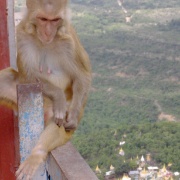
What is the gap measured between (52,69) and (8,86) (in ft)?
1.00

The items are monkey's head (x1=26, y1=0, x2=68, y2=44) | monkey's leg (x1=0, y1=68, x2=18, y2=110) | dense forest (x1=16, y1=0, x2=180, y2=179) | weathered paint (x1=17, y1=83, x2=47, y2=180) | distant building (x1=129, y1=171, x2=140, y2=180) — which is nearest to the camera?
weathered paint (x1=17, y1=83, x2=47, y2=180)

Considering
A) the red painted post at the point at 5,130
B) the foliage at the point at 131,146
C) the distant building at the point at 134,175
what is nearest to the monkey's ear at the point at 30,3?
the red painted post at the point at 5,130

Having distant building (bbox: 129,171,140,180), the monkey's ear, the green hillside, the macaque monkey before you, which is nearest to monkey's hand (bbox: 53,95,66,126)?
the macaque monkey

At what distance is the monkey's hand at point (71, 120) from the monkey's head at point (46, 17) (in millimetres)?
474

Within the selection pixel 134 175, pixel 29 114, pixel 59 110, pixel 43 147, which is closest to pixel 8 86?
pixel 59 110

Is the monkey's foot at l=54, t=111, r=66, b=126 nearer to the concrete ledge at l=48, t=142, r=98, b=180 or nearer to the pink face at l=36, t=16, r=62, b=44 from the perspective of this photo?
the concrete ledge at l=48, t=142, r=98, b=180

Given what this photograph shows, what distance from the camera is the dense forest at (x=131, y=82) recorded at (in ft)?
49.3

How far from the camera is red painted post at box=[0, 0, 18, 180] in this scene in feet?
11.3

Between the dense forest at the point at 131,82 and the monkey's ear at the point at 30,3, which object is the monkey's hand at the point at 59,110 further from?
the dense forest at the point at 131,82

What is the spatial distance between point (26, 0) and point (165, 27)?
3517 cm

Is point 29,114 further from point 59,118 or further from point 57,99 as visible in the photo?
point 57,99

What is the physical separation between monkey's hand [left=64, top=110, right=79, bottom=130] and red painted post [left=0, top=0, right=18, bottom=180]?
1.88 feet

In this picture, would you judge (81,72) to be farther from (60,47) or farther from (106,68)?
(106,68)

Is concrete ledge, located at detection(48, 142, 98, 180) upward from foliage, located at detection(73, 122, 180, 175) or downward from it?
upward
